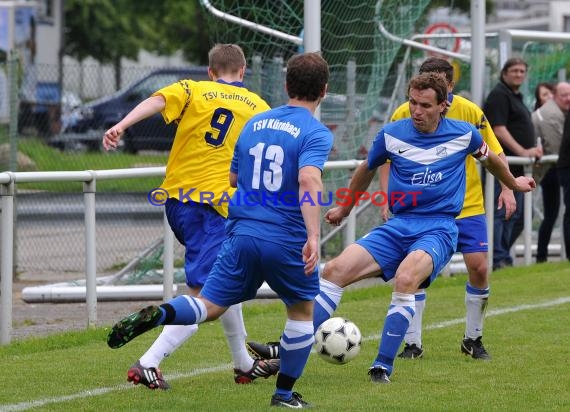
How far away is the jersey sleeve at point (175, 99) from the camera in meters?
7.47

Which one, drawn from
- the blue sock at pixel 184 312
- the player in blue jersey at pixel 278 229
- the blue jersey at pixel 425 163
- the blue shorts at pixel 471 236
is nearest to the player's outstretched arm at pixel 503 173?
the blue jersey at pixel 425 163

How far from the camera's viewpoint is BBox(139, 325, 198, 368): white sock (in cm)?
716

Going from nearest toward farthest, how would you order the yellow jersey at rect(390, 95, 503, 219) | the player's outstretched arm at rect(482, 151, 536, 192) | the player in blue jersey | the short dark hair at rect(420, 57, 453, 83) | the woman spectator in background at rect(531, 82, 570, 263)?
the player in blue jersey → the player's outstretched arm at rect(482, 151, 536, 192) → the short dark hair at rect(420, 57, 453, 83) → the yellow jersey at rect(390, 95, 503, 219) → the woman spectator in background at rect(531, 82, 570, 263)

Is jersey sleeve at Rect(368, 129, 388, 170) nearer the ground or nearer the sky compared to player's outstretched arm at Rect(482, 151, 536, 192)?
nearer the sky

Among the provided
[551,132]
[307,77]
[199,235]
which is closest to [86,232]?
[199,235]

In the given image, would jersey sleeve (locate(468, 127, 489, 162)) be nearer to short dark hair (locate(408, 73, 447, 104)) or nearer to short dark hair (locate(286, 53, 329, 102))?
short dark hair (locate(408, 73, 447, 104))

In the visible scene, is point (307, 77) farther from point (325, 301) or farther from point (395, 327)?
point (395, 327)

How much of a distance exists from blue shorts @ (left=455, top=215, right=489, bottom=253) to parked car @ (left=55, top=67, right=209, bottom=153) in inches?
442

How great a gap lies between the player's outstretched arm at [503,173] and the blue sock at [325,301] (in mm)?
1337

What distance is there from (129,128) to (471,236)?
12578 millimetres

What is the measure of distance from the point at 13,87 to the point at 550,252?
21.9ft

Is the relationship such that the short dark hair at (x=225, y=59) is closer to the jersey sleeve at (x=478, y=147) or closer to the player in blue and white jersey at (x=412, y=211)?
the player in blue and white jersey at (x=412, y=211)

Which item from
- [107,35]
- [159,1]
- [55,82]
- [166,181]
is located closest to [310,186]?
[166,181]

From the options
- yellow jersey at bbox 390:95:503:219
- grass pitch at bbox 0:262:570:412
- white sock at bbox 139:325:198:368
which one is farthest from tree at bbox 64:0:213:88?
white sock at bbox 139:325:198:368
